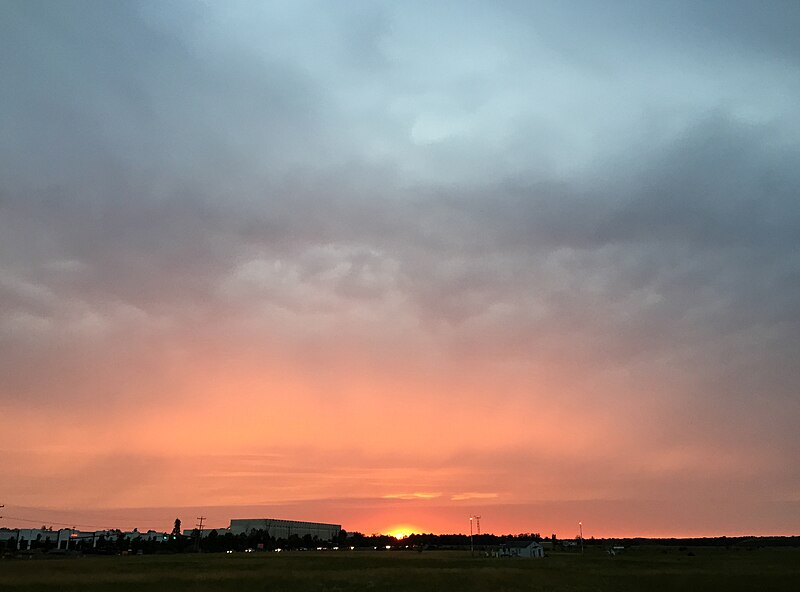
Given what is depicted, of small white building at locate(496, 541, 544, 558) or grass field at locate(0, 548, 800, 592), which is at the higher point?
grass field at locate(0, 548, 800, 592)

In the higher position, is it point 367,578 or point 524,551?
point 367,578

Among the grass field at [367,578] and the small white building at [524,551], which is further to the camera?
the small white building at [524,551]

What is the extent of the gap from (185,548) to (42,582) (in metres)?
140

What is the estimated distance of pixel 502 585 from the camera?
73.5 m

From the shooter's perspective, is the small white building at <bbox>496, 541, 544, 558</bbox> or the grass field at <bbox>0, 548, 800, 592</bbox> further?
the small white building at <bbox>496, 541, 544, 558</bbox>

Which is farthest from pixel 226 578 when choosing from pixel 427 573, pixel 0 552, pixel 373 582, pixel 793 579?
pixel 0 552

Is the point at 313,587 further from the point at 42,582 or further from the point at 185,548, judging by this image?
the point at 185,548

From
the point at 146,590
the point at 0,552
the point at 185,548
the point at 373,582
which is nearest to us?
the point at 146,590

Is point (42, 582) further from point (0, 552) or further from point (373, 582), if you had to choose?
point (0, 552)

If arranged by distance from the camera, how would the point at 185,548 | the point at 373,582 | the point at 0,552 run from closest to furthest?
the point at 373,582 → the point at 0,552 → the point at 185,548

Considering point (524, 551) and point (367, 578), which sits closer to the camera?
point (367, 578)

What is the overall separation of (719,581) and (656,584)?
8.67 meters

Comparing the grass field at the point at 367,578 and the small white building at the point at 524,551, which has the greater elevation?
the grass field at the point at 367,578

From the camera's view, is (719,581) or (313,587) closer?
(313,587)
